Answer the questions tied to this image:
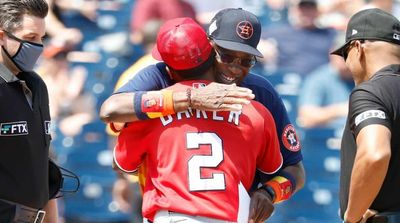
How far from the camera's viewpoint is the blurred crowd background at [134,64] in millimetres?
8625

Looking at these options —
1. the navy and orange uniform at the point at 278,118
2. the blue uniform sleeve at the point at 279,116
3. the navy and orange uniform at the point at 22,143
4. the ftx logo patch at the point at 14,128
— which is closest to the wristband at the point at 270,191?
the navy and orange uniform at the point at 278,118

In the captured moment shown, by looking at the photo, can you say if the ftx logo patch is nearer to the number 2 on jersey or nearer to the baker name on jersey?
the baker name on jersey

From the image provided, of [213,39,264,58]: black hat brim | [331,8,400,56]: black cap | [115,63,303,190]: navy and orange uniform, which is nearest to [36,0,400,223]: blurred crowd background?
[115,63,303,190]: navy and orange uniform

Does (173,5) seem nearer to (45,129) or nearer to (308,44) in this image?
(308,44)

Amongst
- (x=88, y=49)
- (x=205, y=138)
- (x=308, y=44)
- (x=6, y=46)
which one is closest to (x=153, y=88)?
(x=205, y=138)

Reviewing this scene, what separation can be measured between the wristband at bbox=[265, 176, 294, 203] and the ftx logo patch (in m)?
1.25

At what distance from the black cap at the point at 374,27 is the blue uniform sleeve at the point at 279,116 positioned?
0.50 m

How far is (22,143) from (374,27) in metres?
1.88

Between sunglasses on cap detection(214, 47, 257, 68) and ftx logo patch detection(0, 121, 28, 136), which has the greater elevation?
sunglasses on cap detection(214, 47, 257, 68)

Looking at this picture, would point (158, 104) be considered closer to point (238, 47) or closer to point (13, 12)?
point (238, 47)

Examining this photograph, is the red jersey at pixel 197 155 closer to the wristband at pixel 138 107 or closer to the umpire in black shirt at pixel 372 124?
the wristband at pixel 138 107

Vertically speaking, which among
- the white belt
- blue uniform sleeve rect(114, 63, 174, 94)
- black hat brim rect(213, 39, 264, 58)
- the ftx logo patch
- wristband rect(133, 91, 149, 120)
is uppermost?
black hat brim rect(213, 39, 264, 58)

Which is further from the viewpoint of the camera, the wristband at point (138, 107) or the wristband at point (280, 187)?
the wristband at point (280, 187)

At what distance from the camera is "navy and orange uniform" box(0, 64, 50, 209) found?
4.29 m
